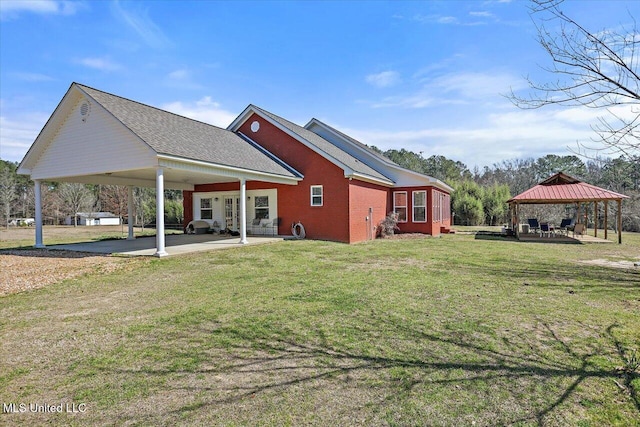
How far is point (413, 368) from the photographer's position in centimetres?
348

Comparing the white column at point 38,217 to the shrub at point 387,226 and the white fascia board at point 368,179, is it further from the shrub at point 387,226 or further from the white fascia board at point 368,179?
the shrub at point 387,226

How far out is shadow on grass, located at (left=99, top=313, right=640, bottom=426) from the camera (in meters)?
3.01

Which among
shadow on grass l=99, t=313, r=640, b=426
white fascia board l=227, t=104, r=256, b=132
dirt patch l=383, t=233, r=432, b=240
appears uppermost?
white fascia board l=227, t=104, r=256, b=132

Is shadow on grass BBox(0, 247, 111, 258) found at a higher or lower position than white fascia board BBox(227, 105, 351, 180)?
lower

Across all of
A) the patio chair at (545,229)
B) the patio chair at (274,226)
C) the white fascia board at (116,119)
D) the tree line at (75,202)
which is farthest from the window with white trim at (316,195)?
the tree line at (75,202)

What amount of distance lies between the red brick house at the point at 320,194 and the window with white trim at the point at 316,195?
0.05 metres

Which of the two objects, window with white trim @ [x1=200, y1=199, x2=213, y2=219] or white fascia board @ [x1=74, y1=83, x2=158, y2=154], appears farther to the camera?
window with white trim @ [x1=200, y1=199, x2=213, y2=219]

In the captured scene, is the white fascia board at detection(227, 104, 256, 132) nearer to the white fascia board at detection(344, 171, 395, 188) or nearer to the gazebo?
the white fascia board at detection(344, 171, 395, 188)

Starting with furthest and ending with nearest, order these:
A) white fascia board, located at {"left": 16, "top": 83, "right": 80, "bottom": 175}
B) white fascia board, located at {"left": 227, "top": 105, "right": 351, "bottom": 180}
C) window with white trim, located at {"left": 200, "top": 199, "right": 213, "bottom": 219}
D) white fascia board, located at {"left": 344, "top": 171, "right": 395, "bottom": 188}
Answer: window with white trim, located at {"left": 200, "top": 199, "right": 213, "bottom": 219}, white fascia board, located at {"left": 227, "top": 105, "right": 351, "bottom": 180}, white fascia board, located at {"left": 344, "top": 171, "right": 395, "bottom": 188}, white fascia board, located at {"left": 16, "top": 83, "right": 80, "bottom": 175}

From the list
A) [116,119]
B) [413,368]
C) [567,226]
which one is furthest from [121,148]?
[567,226]

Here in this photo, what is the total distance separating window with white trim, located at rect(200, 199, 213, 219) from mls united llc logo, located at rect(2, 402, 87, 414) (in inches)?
683

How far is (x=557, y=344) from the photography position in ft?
13.3

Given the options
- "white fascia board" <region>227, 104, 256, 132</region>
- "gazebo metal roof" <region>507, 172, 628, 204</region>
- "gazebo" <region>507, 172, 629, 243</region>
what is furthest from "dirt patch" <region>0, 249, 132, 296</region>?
"gazebo metal roof" <region>507, 172, 628, 204</region>

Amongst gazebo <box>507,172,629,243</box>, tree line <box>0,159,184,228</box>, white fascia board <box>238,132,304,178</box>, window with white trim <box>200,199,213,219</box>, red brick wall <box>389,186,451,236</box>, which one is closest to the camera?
gazebo <box>507,172,629,243</box>
